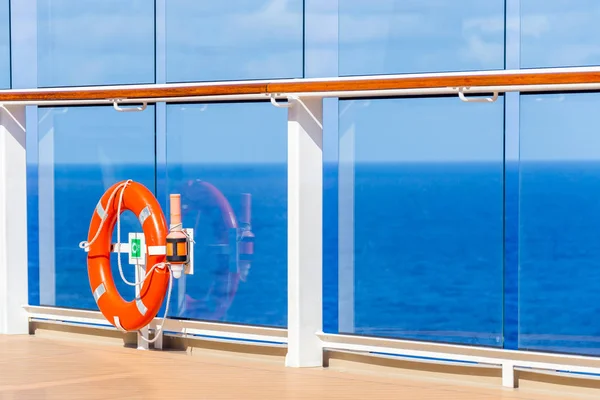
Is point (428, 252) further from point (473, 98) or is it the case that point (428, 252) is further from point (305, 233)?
point (473, 98)

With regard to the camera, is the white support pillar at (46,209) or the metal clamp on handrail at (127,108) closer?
the metal clamp on handrail at (127,108)

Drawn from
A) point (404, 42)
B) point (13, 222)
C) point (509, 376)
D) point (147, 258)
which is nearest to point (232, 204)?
point (147, 258)

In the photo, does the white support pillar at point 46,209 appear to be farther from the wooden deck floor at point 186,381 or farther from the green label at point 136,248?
the green label at point 136,248

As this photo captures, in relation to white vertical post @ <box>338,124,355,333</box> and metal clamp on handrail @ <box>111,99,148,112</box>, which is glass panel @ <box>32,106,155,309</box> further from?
white vertical post @ <box>338,124,355,333</box>

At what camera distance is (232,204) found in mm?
4965

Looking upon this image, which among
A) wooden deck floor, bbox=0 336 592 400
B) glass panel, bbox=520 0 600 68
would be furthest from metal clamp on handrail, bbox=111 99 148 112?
glass panel, bbox=520 0 600 68

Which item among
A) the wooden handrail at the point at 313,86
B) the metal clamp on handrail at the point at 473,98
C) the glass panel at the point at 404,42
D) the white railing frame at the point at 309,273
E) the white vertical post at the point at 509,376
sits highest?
the glass panel at the point at 404,42

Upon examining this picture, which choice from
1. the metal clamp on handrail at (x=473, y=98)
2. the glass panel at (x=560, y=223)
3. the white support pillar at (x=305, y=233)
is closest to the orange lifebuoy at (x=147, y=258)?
the white support pillar at (x=305, y=233)

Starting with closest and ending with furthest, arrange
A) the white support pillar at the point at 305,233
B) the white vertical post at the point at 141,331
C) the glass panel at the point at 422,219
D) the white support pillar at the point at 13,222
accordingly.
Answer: the glass panel at the point at 422,219
the white support pillar at the point at 305,233
the white vertical post at the point at 141,331
the white support pillar at the point at 13,222

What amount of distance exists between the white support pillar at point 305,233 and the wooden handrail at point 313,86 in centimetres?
17

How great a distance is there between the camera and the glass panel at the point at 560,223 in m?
4.16

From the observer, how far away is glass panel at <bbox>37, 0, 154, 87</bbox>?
5.32 m

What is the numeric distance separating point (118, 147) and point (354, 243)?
1.31 metres

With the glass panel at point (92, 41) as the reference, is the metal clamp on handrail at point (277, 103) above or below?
below
